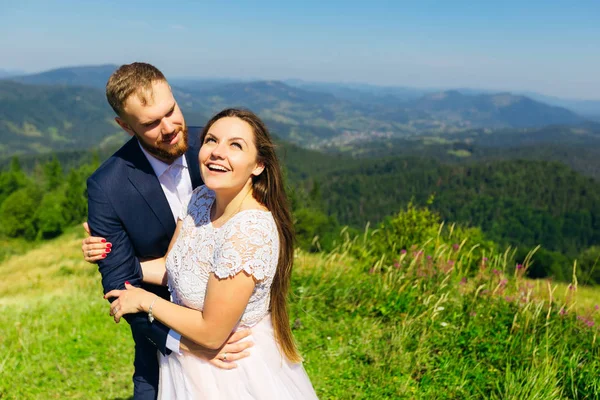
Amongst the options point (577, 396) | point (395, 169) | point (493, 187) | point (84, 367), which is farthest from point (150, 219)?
point (395, 169)

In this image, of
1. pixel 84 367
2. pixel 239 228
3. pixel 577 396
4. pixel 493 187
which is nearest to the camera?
pixel 239 228

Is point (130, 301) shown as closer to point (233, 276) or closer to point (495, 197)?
point (233, 276)

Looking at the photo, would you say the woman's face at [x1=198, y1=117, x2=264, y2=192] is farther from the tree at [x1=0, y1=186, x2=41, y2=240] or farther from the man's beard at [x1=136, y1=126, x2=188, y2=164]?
the tree at [x1=0, y1=186, x2=41, y2=240]

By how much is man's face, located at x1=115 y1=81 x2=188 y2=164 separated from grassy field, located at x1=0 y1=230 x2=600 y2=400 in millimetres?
3025

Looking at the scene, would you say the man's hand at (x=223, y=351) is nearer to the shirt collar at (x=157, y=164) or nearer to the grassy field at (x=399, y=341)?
the shirt collar at (x=157, y=164)

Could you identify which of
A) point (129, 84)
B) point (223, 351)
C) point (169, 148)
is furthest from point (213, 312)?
point (129, 84)

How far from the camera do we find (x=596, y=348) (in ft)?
14.8

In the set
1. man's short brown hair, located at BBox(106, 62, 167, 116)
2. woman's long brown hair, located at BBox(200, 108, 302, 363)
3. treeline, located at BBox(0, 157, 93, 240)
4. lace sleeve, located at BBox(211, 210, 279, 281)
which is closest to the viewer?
lace sleeve, located at BBox(211, 210, 279, 281)

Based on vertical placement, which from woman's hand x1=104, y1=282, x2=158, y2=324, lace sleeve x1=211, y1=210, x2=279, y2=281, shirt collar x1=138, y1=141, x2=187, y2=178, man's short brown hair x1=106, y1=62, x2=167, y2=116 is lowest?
woman's hand x1=104, y1=282, x2=158, y2=324

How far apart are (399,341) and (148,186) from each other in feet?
10.8

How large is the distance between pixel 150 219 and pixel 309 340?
314 cm

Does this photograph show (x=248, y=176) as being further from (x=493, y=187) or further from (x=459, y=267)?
(x=493, y=187)

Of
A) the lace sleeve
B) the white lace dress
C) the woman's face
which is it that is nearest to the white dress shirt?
the white lace dress

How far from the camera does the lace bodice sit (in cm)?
216
